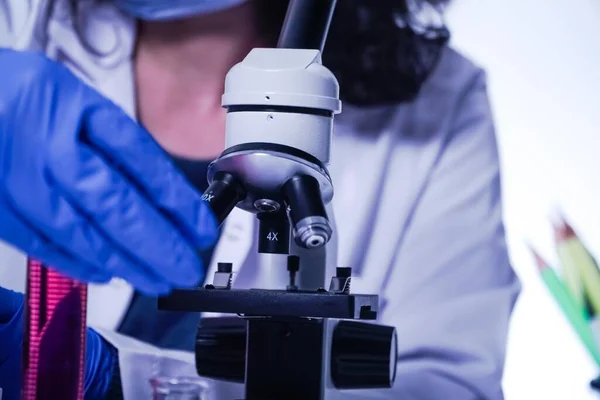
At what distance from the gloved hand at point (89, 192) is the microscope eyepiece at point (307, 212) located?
0.28 feet

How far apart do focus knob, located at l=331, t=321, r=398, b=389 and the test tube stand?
0.95 feet

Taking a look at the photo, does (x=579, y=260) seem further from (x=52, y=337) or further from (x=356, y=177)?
(x=52, y=337)

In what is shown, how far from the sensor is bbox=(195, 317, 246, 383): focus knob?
986 mm

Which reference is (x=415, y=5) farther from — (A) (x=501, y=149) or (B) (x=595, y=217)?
(B) (x=595, y=217)

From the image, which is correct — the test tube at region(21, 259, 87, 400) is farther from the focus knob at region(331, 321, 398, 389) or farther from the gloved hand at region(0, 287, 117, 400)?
the gloved hand at region(0, 287, 117, 400)

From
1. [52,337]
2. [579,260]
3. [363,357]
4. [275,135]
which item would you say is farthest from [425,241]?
[52,337]

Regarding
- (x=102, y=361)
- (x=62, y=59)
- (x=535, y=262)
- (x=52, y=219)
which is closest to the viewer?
(x=52, y=219)

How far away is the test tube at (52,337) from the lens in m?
0.83

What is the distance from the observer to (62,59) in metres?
1.87

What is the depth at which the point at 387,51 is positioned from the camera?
177 centimetres

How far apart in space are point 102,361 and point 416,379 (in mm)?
633

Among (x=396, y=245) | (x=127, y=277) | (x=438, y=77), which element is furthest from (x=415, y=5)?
(x=127, y=277)

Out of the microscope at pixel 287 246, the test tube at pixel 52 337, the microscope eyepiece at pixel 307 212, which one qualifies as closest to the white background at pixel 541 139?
the microscope at pixel 287 246

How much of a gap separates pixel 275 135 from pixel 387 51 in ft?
3.10
